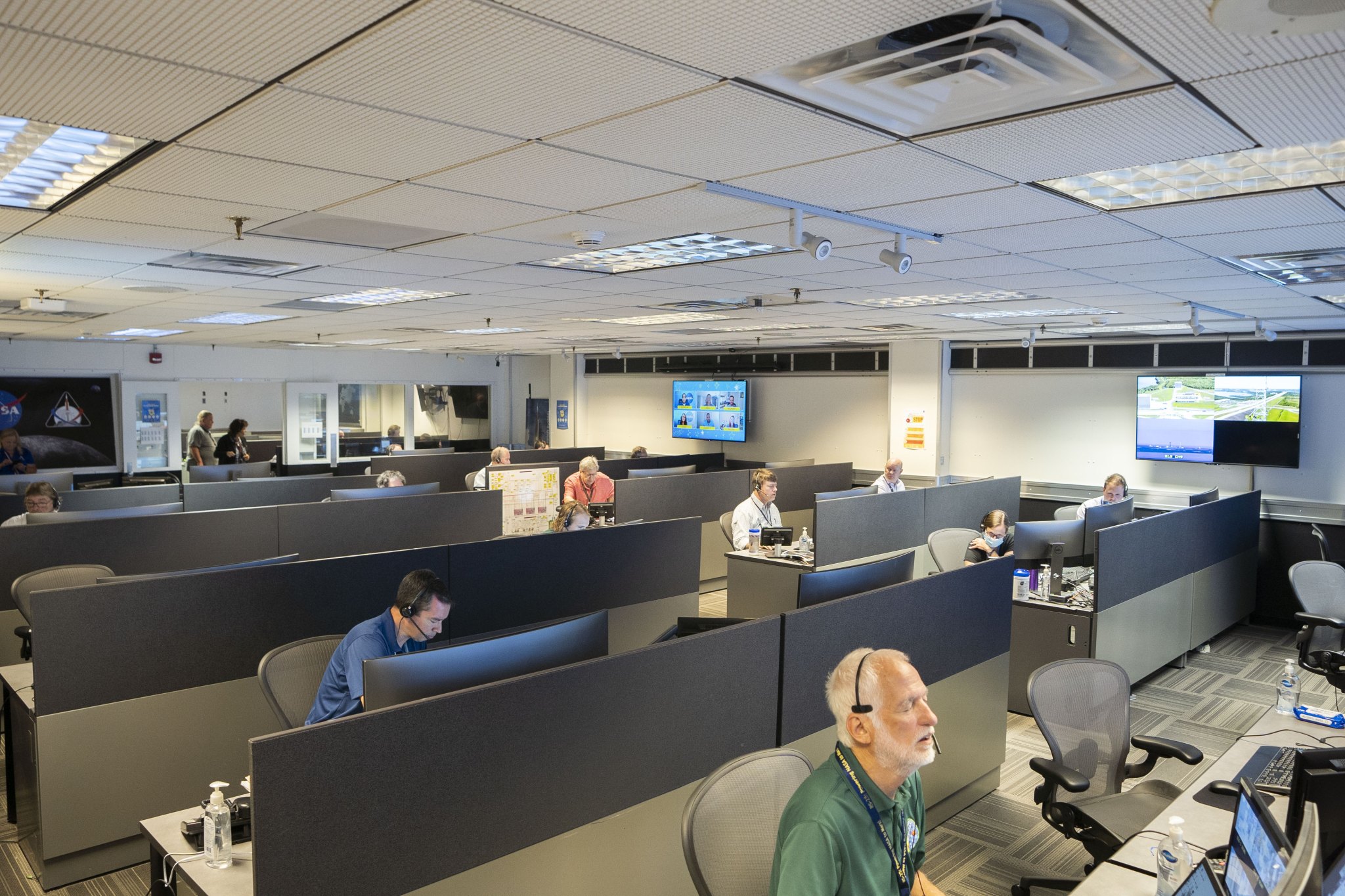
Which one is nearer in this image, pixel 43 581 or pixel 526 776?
pixel 526 776

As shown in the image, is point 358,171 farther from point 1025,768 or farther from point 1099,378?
point 1099,378

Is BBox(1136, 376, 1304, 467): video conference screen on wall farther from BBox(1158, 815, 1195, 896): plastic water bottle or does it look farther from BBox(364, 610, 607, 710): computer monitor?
BBox(364, 610, 607, 710): computer monitor

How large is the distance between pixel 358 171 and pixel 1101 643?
498 centimetres

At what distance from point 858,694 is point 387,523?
4732 millimetres

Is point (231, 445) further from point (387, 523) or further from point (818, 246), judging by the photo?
point (818, 246)

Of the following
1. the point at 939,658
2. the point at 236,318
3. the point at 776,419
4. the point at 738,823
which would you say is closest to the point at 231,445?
the point at 236,318

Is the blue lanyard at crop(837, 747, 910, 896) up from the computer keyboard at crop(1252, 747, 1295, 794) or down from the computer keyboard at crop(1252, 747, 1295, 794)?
up

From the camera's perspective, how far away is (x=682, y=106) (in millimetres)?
2139

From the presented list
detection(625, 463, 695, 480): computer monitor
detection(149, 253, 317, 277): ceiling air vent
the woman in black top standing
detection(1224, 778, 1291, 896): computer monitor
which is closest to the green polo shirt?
detection(1224, 778, 1291, 896): computer monitor

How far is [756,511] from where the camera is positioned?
6.99 m

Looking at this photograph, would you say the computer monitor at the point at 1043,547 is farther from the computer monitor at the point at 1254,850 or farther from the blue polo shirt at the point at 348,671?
the blue polo shirt at the point at 348,671

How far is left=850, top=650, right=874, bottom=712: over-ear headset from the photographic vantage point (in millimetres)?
2021

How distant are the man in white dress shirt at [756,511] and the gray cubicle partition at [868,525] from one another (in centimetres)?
54

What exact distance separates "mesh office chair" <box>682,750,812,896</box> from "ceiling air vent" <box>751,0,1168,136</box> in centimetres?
170
